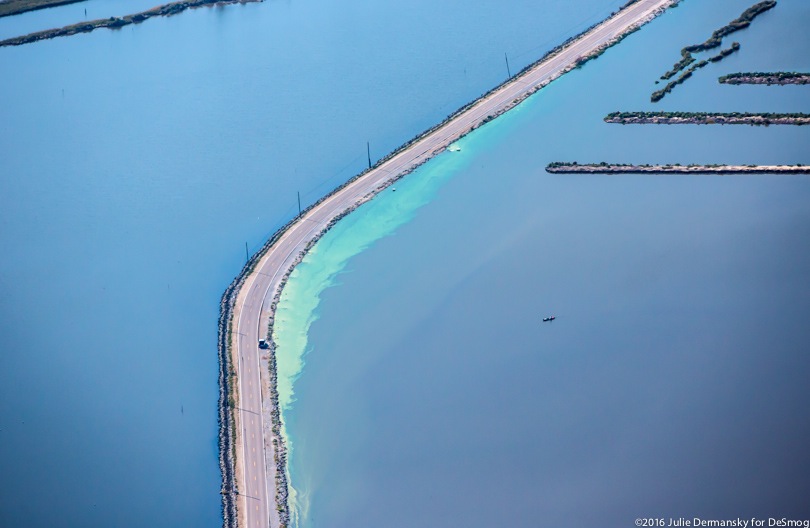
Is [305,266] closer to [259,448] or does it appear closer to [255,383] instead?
[255,383]

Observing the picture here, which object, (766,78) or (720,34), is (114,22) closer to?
(720,34)

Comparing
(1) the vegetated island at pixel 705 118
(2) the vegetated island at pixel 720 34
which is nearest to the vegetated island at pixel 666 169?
(1) the vegetated island at pixel 705 118

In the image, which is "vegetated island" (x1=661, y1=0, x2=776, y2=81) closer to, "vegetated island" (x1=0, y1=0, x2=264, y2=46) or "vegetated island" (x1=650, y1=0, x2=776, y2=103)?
"vegetated island" (x1=650, y1=0, x2=776, y2=103)

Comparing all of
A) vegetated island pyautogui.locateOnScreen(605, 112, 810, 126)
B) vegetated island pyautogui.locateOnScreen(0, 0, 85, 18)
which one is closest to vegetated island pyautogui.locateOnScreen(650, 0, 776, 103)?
vegetated island pyautogui.locateOnScreen(605, 112, 810, 126)

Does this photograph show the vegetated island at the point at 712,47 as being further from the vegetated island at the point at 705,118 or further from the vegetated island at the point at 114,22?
the vegetated island at the point at 114,22

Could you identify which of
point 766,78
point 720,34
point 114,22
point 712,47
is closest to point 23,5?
point 114,22

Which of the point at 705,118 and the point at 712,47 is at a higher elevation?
the point at 712,47
